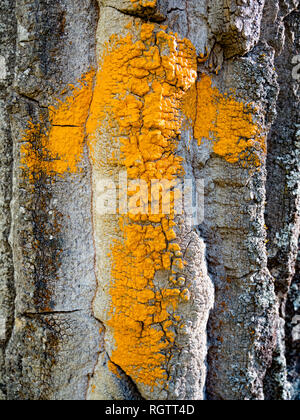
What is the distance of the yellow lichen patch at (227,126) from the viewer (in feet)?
2.99

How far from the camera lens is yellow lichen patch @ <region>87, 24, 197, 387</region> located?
2.69 feet

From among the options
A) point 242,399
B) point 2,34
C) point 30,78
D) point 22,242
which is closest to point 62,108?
point 30,78

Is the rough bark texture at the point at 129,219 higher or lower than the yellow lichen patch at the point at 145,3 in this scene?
lower

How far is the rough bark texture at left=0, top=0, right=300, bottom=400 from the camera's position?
33.4 inches

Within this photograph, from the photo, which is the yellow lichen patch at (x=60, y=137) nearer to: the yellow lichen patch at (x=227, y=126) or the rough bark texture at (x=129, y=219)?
the rough bark texture at (x=129, y=219)

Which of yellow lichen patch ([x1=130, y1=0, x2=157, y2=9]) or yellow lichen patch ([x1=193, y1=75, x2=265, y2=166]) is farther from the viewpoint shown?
yellow lichen patch ([x1=193, y1=75, x2=265, y2=166])

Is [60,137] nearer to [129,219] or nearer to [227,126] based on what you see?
[129,219]

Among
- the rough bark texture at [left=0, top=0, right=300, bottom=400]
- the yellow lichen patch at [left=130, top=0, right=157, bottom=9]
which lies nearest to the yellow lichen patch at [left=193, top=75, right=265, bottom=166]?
the rough bark texture at [left=0, top=0, right=300, bottom=400]

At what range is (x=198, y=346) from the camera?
928 millimetres

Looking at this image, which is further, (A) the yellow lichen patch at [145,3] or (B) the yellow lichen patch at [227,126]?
(B) the yellow lichen patch at [227,126]

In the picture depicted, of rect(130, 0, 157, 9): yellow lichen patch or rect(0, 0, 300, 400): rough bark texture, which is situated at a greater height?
rect(130, 0, 157, 9): yellow lichen patch

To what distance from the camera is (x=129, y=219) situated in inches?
33.9

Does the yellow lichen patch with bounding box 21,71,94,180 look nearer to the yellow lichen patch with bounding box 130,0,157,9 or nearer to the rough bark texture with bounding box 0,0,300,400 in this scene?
the rough bark texture with bounding box 0,0,300,400

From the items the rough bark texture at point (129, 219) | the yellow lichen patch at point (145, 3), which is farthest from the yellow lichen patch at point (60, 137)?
the yellow lichen patch at point (145, 3)
